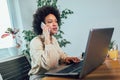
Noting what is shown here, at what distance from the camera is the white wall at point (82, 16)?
10.0ft

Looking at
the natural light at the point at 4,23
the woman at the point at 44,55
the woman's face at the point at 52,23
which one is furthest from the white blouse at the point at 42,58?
the natural light at the point at 4,23

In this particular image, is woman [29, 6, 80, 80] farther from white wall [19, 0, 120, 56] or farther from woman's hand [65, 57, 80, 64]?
white wall [19, 0, 120, 56]

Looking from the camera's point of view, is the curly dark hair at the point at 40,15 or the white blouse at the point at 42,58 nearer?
the white blouse at the point at 42,58

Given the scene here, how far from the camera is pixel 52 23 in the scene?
1.77m

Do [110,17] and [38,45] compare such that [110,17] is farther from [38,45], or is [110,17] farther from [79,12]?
[38,45]

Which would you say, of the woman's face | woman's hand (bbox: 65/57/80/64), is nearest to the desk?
woman's hand (bbox: 65/57/80/64)

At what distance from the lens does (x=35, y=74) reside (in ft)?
4.88

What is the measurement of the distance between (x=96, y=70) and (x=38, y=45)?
525 mm

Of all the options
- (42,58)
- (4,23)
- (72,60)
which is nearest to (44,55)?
(42,58)

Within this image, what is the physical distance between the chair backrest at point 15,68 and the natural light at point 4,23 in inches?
51.1

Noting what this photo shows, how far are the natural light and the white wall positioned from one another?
278mm

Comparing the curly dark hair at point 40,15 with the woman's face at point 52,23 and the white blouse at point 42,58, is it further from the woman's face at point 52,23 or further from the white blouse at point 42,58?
the white blouse at point 42,58

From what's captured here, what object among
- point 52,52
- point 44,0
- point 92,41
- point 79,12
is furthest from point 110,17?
point 92,41

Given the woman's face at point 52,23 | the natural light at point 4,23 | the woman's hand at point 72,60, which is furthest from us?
the natural light at point 4,23
